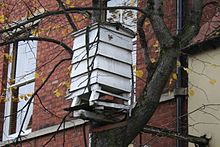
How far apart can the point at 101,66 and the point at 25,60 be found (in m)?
7.51

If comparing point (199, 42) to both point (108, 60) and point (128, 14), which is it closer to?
point (128, 14)

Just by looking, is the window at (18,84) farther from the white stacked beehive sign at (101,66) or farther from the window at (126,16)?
the white stacked beehive sign at (101,66)

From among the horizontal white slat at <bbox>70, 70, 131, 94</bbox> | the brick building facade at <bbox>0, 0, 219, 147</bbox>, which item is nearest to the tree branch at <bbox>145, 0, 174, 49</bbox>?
the horizontal white slat at <bbox>70, 70, 131, 94</bbox>

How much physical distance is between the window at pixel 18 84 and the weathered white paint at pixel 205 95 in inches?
203

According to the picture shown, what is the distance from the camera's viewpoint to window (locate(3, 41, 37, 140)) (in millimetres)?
14594

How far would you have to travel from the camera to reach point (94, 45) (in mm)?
7984

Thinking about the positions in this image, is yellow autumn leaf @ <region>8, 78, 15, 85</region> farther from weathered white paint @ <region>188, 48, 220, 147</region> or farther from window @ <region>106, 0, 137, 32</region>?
weathered white paint @ <region>188, 48, 220, 147</region>

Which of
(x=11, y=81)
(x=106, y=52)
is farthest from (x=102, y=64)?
(x=11, y=81)

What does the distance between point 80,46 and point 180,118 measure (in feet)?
9.28

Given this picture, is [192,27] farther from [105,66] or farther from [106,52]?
[105,66]

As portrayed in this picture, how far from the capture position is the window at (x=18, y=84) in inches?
575

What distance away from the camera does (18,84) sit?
14891 mm

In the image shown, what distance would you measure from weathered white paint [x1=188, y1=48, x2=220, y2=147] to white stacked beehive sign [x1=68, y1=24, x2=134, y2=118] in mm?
2144

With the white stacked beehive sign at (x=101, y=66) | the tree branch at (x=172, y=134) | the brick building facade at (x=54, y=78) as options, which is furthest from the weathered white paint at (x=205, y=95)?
the white stacked beehive sign at (x=101, y=66)
